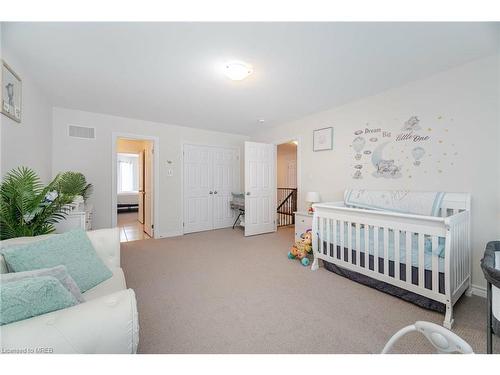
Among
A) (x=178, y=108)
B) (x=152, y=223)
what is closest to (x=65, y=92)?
(x=178, y=108)

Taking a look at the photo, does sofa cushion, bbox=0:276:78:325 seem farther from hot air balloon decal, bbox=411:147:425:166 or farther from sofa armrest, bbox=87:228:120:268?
hot air balloon decal, bbox=411:147:425:166

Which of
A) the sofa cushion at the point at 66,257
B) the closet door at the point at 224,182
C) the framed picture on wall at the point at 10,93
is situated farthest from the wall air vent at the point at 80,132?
the sofa cushion at the point at 66,257

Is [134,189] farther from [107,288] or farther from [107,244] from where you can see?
[107,288]

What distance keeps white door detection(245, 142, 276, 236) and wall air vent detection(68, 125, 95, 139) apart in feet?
8.72

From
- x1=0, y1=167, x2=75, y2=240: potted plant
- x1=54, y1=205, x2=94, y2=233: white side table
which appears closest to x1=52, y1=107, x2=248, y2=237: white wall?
x1=54, y1=205, x2=94, y2=233: white side table

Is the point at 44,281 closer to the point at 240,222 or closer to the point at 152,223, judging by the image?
the point at 152,223

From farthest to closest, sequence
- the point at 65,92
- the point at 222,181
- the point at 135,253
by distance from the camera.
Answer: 1. the point at 222,181
2. the point at 135,253
3. the point at 65,92

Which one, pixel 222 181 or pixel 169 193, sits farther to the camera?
pixel 222 181

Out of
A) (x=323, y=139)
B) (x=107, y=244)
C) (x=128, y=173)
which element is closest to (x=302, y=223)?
(x=323, y=139)

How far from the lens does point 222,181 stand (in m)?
4.86

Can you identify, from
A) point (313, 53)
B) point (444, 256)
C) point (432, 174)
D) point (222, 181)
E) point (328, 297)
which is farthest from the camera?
point (222, 181)

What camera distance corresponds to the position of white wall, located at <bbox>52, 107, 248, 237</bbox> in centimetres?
324

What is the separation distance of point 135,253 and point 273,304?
238 cm
